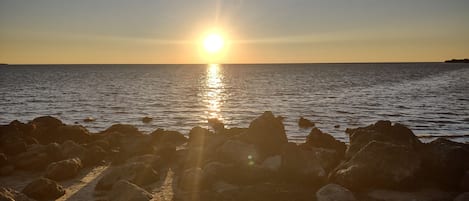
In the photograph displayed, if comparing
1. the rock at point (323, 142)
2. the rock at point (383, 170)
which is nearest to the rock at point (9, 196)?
the rock at point (383, 170)

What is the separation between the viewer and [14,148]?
22.8 m

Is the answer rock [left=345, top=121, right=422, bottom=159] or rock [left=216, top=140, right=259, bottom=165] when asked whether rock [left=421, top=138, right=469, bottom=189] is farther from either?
rock [left=216, top=140, right=259, bottom=165]

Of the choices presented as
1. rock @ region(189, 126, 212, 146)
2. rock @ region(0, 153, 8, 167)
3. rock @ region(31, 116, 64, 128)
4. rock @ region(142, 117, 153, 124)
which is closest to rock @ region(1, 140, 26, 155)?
rock @ region(0, 153, 8, 167)

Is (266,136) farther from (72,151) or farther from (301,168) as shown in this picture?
(72,151)

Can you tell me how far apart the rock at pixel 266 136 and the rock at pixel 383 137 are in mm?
3581

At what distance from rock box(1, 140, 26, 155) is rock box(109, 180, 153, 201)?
9.62m

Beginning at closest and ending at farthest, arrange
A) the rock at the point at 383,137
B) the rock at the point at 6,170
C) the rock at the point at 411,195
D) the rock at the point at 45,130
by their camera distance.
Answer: the rock at the point at 411,195 → the rock at the point at 6,170 → the rock at the point at 383,137 → the rock at the point at 45,130

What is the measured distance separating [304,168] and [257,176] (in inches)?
82.9

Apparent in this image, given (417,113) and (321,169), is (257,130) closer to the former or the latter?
(321,169)

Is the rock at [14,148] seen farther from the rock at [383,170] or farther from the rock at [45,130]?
the rock at [383,170]

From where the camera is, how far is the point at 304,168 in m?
18.4

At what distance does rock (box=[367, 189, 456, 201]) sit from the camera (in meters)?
16.0

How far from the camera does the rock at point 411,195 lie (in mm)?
15969

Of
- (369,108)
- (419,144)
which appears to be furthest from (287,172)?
(369,108)
